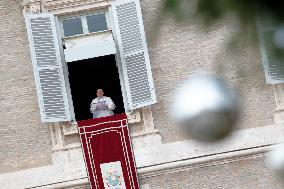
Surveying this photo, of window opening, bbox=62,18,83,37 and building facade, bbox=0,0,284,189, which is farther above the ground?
window opening, bbox=62,18,83,37

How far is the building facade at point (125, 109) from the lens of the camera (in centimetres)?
1121

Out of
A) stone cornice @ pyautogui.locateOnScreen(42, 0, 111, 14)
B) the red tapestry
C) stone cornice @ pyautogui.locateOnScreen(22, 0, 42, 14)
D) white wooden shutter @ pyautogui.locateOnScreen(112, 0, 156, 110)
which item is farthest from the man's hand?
stone cornice @ pyautogui.locateOnScreen(22, 0, 42, 14)

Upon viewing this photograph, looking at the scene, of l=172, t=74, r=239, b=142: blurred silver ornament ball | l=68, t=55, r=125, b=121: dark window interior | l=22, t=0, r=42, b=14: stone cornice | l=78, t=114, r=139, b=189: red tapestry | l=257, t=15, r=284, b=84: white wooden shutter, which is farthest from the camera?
l=68, t=55, r=125, b=121: dark window interior

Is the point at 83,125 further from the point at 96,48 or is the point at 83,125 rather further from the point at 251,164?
the point at 251,164

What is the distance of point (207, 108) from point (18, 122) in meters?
9.80

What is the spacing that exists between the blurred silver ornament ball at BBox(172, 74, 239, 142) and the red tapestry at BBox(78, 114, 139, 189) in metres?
9.39

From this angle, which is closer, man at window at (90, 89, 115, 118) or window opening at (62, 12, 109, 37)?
man at window at (90, 89, 115, 118)

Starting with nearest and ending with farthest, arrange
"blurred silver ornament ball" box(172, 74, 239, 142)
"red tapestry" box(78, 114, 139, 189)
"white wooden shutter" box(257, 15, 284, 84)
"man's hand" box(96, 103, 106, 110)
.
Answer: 1. "white wooden shutter" box(257, 15, 284, 84)
2. "blurred silver ornament ball" box(172, 74, 239, 142)
3. "red tapestry" box(78, 114, 139, 189)
4. "man's hand" box(96, 103, 106, 110)

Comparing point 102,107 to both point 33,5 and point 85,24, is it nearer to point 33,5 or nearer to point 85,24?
point 85,24

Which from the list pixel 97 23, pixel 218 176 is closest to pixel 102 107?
pixel 97 23

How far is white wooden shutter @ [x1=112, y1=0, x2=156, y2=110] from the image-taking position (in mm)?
11219

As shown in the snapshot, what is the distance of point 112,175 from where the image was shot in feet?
36.7

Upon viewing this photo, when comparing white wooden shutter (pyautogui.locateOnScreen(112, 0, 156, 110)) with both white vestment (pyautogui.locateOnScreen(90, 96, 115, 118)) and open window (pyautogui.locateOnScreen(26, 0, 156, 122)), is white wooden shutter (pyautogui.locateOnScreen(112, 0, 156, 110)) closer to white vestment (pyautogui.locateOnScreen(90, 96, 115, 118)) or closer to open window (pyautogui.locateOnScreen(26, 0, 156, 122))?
open window (pyautogui.locateOnScreen(26, 0, 156, 122))

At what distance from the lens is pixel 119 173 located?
442 inches
